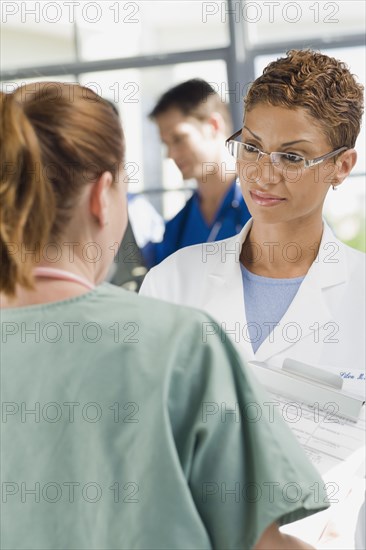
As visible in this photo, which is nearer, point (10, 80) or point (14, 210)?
point (14, 210)

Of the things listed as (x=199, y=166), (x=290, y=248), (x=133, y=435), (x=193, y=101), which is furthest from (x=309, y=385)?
(x=193, y=101)

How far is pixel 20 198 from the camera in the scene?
78 cm

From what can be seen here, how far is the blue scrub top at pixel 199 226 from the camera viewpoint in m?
1.86

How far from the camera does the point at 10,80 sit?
11.7ft

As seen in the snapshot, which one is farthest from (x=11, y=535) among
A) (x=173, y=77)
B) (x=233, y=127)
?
(x=173, y=77)

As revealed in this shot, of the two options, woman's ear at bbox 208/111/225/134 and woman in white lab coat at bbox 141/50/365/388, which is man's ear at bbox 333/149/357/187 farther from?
woman's ear at bbox 208/111/225/134

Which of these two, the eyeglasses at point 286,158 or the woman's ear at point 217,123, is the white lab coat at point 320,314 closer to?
the eyeglasses at point 286,158

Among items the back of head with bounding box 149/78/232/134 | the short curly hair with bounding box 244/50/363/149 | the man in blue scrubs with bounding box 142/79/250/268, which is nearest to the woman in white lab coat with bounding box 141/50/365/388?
the short curly hair with bounding box 244/50/363/149

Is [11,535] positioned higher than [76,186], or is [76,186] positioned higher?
[76,186]

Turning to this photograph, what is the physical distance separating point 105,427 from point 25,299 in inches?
6.2

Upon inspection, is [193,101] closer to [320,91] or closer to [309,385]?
[320,91]

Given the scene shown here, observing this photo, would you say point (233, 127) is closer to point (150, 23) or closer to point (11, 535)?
point (150, 23)

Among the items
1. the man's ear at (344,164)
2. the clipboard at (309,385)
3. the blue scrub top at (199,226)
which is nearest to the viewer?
the clipboard at (309,385)

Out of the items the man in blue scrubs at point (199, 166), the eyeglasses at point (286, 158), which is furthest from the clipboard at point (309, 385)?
the man in blue scrubs at point (199, 166)
